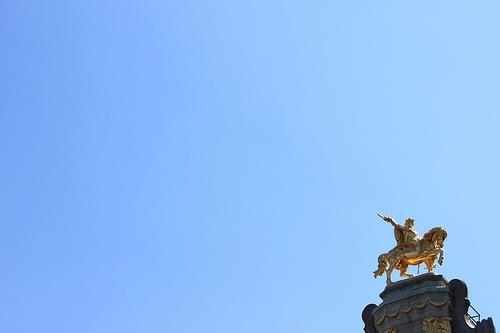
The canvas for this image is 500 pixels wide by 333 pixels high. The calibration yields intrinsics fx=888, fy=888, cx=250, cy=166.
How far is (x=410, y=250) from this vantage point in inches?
1703

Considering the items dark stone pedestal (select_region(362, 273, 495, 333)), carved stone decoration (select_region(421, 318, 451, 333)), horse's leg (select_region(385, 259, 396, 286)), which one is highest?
horse's leg (select_region(385, 259, 396, 286))

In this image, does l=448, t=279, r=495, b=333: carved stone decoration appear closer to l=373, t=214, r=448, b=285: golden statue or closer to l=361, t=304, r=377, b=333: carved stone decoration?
l=373, t=214, r=448, b=285: golden statue

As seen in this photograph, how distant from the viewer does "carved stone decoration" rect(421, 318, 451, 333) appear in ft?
131

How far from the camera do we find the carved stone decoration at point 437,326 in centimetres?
4006

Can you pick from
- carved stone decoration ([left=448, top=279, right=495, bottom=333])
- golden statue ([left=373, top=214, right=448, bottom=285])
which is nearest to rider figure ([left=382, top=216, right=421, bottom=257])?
golden statue ([left=373, top=214, right=448, bottom=285])

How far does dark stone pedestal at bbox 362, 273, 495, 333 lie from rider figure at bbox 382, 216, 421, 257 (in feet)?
5.36

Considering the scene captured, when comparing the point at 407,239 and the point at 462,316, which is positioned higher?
the point at 407,239

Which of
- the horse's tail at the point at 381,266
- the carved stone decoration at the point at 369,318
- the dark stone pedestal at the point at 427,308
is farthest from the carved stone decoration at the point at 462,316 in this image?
the carved stone decoration at the point at 369,318

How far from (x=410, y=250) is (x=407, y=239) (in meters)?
0.65

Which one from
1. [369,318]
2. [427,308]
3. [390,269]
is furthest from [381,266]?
[427,308]

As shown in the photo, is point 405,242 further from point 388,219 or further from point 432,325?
point 432,325

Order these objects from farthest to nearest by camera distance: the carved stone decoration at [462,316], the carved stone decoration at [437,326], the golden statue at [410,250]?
the golden statue at [410,250], the carved stone decoration at [437,326], the carved stone decoration at [462,316]

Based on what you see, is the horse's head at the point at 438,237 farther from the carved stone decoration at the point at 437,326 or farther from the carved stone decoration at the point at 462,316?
the carved stone decoration at the point at 437,326

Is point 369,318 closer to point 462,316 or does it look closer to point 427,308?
point 427,308
